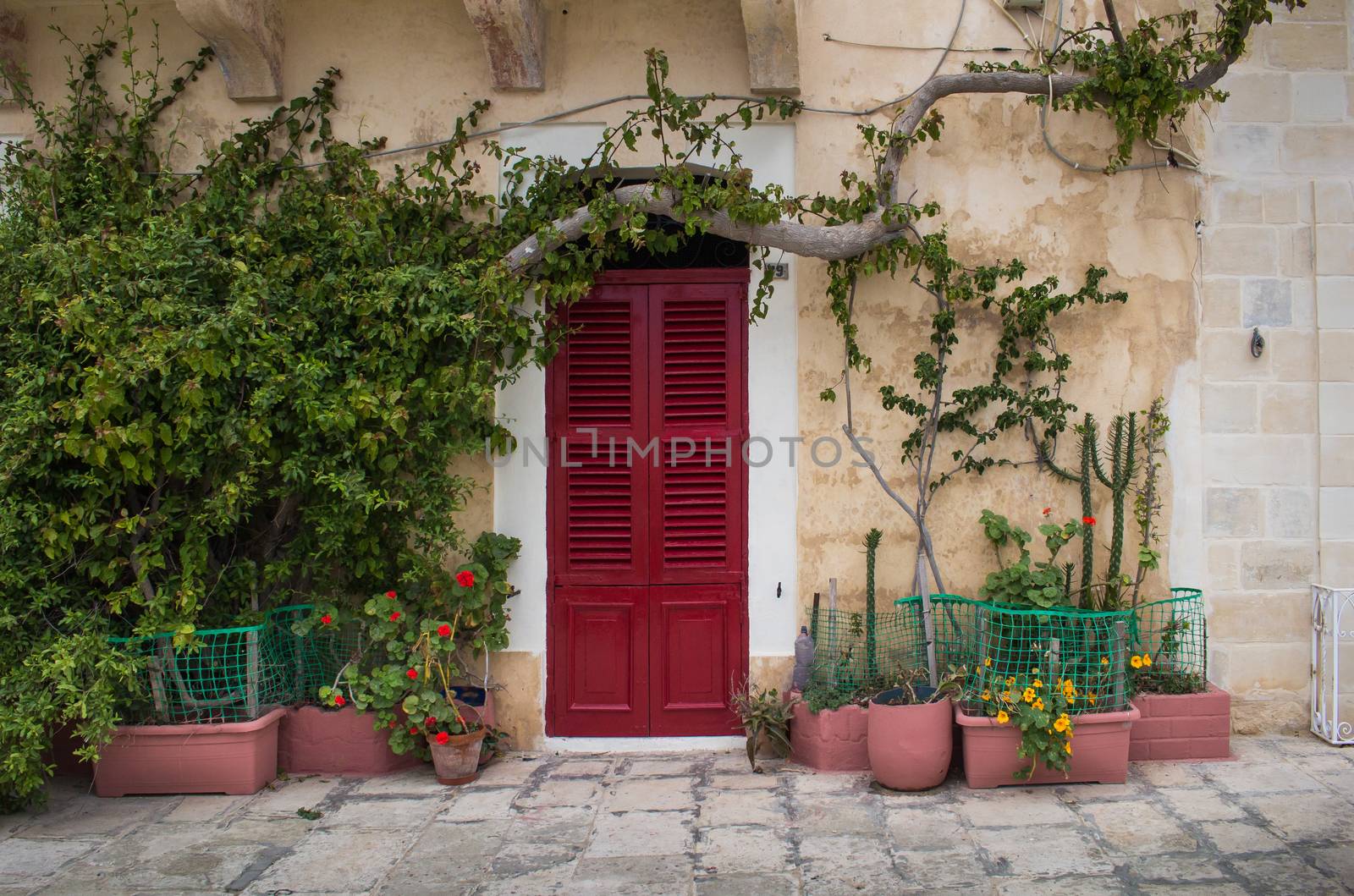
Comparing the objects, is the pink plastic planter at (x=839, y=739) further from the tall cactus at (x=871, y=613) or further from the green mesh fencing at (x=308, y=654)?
the green mesh fencing at (x=308, y=654)

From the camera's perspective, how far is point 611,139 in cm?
577

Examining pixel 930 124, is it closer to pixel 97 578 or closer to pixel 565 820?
pixel 565 820

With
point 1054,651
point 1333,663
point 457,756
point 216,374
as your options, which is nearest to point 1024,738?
point 1054,651

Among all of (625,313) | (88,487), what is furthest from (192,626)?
(625,313)

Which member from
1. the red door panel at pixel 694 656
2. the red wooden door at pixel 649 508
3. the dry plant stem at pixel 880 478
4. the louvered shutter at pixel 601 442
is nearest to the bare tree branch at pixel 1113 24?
the dry plant stem at pixel 880 478

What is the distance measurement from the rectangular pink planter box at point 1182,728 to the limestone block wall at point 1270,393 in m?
0.38

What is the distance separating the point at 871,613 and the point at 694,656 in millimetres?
1027

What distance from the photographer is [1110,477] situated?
18.8 feet

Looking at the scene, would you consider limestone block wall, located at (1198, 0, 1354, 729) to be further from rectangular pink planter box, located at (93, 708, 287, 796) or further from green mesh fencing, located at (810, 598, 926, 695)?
rectangular pink planter box, located at (93, 708, 287, 796)

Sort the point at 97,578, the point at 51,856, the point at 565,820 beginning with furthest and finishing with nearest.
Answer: the point at 97,578 < the point at 565,820 < the point at 51,856

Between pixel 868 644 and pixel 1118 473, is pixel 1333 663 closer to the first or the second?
pixel 1118 473

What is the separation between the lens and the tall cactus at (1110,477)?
5.59m

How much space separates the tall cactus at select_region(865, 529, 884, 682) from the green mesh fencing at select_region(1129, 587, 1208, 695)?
1348mm

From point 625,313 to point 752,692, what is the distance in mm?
2268
